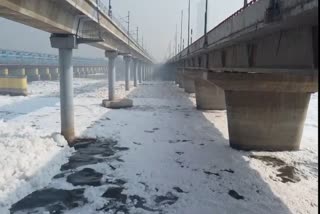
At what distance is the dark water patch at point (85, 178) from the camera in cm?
1343

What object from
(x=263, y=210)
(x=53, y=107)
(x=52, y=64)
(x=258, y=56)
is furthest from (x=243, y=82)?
(x=52, y=64)

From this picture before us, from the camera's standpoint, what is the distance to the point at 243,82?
1781cm

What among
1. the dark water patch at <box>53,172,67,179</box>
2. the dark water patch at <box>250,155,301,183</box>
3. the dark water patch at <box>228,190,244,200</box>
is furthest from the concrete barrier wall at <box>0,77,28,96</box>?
the dark water patch at <box>228,190,244,200</box>

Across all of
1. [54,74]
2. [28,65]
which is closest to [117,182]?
[28,65]

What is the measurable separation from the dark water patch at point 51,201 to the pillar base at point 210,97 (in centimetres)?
2328

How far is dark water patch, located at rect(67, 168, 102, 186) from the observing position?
44.1 ft

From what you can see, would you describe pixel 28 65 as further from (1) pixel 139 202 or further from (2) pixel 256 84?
(1) pixel 139 202

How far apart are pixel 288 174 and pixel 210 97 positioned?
66.7 feet

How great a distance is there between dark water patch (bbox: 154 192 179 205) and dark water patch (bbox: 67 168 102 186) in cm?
256

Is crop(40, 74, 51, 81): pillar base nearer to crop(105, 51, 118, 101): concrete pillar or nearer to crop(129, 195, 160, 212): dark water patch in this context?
crop(105, 51, 118, 101): concrete pillar

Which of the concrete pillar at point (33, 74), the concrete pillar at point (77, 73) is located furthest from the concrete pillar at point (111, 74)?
the concrete pillar at point (77, 73)

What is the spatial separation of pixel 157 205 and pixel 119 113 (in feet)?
66.3

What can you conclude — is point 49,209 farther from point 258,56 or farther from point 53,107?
point 53,107

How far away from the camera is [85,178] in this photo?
1402cm
